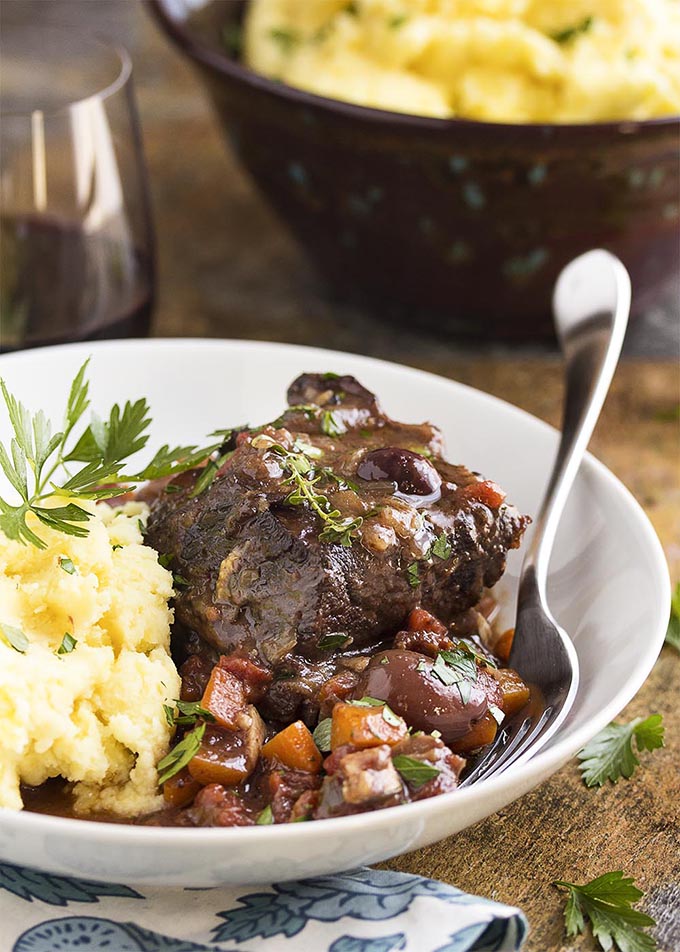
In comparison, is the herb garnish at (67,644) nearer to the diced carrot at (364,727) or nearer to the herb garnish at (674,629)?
the diced carrot at (364,727)

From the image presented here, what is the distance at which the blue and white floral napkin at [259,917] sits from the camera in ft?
10.8

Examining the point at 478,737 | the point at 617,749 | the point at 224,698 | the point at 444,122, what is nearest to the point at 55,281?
the point at 444,122

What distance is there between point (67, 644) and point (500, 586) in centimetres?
186

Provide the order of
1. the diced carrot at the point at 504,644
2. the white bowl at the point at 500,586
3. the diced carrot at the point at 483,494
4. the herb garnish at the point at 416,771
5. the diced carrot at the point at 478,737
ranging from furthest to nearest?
the diced carrot at the point at 504,644 → the diced carrot at the point at 483,494 → the diced carrot at the point at 478,737 → the herb garnish at the point at 416,771 → the white bowl at the point at 500,586

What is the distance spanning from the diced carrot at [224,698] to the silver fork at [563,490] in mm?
753

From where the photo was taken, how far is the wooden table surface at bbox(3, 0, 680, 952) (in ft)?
12.7

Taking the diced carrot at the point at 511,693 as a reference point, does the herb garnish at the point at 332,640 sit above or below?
above

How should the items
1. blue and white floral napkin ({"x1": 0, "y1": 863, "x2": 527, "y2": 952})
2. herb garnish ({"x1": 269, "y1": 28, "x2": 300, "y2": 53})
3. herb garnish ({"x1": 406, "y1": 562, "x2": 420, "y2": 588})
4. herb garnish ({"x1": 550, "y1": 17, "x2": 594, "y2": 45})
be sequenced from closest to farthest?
blue and white floral napkin ({"x1": 0, "y1": 863, "x2": 527, "y2": 952}) < herb garnish ({"x1": 406, "y1": 562, "x2": 420, "y2": 588}) < herb garnish ({"x1": 550, "y1": 17, "x2": 594, "y2": 45}) < herb garnish ({"x1": 269, "y1": 28, "x2": 300, "y2": 53})

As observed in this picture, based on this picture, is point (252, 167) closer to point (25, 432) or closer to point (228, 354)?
point (228, 354)

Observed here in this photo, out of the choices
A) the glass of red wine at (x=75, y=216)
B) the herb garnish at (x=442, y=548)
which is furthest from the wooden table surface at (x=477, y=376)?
the glass of red wine at (x=75, y=216)

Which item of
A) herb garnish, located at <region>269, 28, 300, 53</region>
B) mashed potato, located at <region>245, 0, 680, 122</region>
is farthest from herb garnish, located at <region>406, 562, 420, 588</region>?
herb garnish, located at <region>269, 28, 300, 53</region>

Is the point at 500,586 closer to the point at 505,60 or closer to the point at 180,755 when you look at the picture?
the point at 180,755

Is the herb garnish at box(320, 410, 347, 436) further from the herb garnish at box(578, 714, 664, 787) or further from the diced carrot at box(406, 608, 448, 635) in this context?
the herb garnish at box(578, 714, 664, 787)

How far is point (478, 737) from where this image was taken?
3.83 meters
